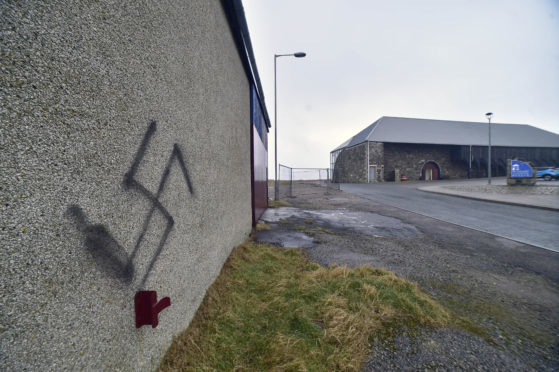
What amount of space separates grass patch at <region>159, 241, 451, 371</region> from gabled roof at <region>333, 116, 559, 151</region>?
2748 cm

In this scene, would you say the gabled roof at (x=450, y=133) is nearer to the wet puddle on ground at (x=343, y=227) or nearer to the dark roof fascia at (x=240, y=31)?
the wet puddle on ground at (x=343, y=227)

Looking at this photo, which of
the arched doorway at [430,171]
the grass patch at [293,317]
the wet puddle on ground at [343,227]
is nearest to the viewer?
the grass patch at [293,317]

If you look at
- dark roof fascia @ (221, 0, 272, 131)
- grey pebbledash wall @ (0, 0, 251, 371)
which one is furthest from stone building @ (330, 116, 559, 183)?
grey pebbledash wall @ (0, 0, 251, 371)

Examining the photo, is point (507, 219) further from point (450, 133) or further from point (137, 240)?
point (450, 133)

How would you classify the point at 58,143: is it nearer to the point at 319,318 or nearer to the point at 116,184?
the point at 116,184

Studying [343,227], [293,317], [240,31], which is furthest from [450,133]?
[293,317]

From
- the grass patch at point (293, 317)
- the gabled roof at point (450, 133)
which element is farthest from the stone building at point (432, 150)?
the grass patch at point (293, 317)

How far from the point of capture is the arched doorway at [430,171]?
30.0m

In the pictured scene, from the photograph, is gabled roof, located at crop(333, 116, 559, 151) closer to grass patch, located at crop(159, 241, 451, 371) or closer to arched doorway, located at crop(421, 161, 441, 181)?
arched doorway, located at crop(421, 161, 441, 181)

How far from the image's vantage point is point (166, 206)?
5.05ft

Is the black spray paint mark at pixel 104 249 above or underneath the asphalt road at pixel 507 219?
above

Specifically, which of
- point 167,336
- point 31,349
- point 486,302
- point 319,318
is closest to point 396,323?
point 319,318

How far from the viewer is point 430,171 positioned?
30.3 meters

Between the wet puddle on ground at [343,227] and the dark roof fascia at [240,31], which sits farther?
the wet puddle on ground at [343,227]
